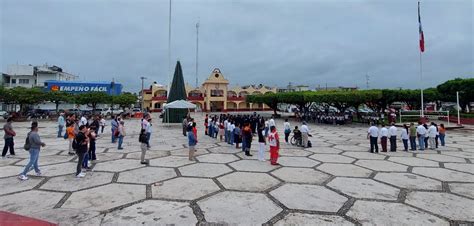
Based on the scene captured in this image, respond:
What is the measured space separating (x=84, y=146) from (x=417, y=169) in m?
9.11

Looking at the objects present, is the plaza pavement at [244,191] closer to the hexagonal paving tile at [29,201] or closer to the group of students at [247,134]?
the hexagonal paving tile at [29,201]

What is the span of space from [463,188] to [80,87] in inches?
2235

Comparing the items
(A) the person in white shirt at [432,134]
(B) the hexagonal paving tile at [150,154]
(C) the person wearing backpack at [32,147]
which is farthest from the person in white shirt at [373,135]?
(C) the person wearing backpack at [32,147]

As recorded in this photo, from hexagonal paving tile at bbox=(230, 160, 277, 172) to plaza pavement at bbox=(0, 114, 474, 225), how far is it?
30 mm

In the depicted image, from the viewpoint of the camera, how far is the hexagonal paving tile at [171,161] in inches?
303

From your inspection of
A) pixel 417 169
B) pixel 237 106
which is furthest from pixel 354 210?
pixel 237 106

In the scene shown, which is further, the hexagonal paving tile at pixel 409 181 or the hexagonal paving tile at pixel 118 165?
the hexagonal paving tile at pixel 118 165

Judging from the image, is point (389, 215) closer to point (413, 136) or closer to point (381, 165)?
point (381, 165)

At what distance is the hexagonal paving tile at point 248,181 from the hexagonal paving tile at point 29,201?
3399 millimetres

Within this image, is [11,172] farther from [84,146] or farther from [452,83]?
[452,83]

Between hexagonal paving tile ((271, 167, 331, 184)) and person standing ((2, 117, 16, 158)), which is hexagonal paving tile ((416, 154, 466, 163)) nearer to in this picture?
hexagonal paving tile ((271, 167, 331, 184))

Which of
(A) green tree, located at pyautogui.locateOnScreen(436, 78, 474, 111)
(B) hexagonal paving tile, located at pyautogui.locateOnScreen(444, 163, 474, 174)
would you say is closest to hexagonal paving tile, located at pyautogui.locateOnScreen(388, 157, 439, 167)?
(B) hexagonal paving tile, located at pyautogui.locateOnScreen(444, 163, 474, 174)

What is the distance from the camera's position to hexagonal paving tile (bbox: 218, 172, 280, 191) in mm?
5652

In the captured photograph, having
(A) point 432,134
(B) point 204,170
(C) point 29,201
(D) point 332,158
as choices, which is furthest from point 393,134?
(C) point 29,201
